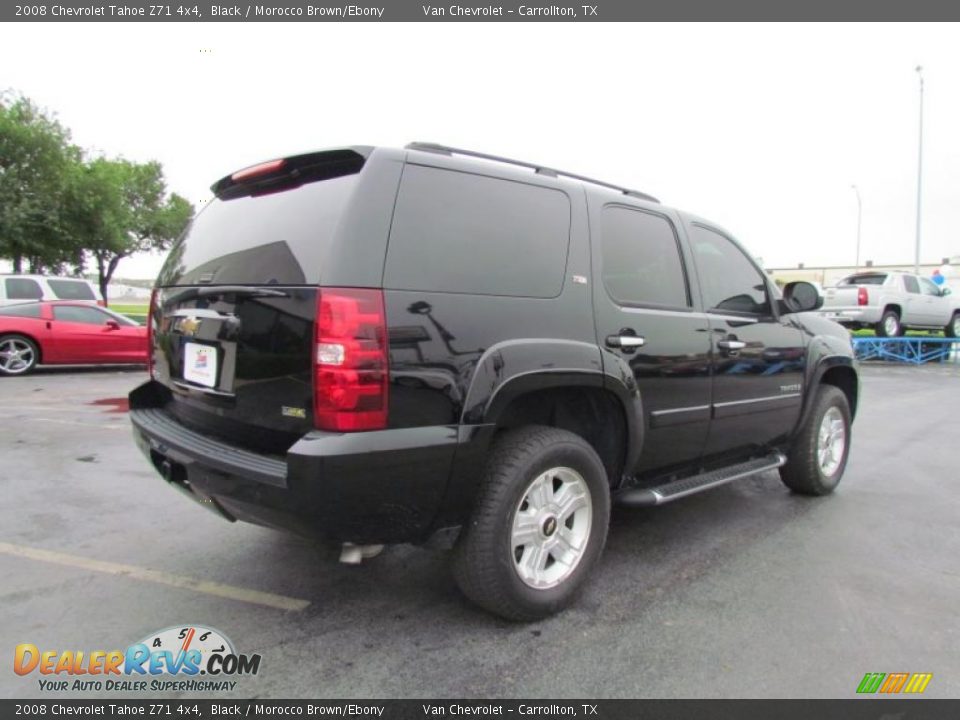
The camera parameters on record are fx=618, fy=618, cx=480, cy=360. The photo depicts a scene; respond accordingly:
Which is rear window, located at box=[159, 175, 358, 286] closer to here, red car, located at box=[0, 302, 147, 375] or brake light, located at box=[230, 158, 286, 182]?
brake light, located at box=[230, 158, 286, 182]

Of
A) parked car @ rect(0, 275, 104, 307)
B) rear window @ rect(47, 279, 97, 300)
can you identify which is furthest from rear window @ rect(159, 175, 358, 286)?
rear window @ rect(47, 279, 97, 300)

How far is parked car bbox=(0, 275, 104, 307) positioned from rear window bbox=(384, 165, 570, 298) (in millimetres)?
11287

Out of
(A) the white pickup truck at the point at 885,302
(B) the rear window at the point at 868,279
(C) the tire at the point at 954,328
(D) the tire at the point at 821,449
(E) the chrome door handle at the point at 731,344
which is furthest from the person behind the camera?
(C) the tire at the point at 954,328

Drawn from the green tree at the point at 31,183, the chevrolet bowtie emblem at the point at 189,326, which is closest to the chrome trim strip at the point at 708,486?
the chevrolet bowtie emblem at the point at 189,326

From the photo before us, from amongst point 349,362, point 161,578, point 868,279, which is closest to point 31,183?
point 161,578

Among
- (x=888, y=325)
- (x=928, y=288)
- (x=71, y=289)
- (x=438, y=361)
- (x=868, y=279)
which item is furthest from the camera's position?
(x=928, y=288)

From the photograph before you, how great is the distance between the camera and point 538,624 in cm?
264

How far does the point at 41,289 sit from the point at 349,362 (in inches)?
512

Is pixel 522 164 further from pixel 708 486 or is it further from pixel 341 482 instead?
pixel 708 486

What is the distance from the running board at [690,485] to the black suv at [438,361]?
0.02 m

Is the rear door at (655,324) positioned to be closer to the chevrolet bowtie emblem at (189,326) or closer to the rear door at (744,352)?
the rear door at (744,352)

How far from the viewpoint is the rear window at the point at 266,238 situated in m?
2.28

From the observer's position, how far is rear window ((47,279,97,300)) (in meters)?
12.4
